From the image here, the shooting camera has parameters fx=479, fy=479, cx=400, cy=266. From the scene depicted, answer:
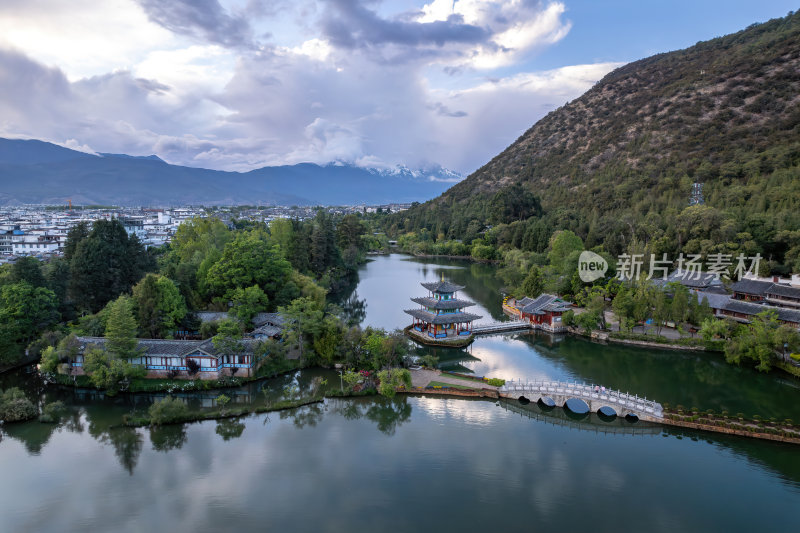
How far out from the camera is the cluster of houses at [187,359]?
18875 millimetres

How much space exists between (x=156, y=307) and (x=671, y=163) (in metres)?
54.5

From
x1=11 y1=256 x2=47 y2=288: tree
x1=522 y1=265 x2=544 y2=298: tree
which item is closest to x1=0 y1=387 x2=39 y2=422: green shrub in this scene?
x1=11 y1=256 x2=47 y2=288: tree

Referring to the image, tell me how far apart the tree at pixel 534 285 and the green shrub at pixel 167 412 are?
78.3 ft

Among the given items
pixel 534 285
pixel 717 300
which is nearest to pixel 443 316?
pixel 534 285

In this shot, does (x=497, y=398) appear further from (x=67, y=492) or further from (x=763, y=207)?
(x=763, y=207)

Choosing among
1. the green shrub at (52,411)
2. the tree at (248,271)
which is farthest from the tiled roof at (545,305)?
the green shrub at (52,411)

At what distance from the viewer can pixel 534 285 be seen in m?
33.3

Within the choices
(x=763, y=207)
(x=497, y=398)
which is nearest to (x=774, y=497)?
(x=497, y=398)

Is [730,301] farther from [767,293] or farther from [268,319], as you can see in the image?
[268,319]

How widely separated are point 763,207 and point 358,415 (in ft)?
122

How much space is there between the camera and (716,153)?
50438mm

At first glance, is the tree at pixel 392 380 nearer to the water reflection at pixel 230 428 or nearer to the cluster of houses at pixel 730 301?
the water reflection at pixel 230 428

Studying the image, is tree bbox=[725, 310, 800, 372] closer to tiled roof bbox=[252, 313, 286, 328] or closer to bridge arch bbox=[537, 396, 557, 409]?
bridge arch bbox=[537, 396, 557, 409]

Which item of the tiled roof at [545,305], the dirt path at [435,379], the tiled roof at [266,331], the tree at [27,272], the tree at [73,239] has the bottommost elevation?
the dirt path at [435,379]
